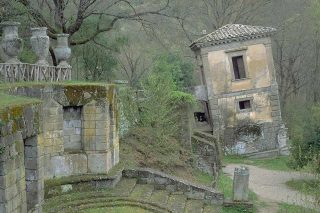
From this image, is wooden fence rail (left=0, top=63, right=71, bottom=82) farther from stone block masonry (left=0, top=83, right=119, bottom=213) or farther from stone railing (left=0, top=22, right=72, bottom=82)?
stone block masonry (left=0, top=83, right=119, bottom=213)

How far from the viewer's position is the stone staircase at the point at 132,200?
479 inches

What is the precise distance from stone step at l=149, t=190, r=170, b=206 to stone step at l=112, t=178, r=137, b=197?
684 millimetres

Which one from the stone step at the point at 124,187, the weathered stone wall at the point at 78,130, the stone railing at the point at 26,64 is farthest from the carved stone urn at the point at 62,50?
the stone step at the point at 124,187

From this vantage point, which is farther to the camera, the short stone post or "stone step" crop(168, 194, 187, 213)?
the short stone post

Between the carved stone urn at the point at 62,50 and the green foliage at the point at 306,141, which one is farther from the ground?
the carved stone urn at the point at 62,50

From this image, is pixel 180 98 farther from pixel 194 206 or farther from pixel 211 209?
pixel 194 206

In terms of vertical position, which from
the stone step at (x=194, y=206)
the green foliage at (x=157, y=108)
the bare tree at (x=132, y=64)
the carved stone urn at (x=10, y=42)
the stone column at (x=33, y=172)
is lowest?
the stone step at (x=194, y=206)

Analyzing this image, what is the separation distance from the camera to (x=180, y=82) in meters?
34.4

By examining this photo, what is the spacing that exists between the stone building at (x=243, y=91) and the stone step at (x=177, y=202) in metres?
14.0

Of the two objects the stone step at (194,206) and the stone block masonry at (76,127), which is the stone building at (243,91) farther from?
the stone block masonry at (76,127)

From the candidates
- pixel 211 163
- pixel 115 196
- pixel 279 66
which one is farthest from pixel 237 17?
pixel 115 196

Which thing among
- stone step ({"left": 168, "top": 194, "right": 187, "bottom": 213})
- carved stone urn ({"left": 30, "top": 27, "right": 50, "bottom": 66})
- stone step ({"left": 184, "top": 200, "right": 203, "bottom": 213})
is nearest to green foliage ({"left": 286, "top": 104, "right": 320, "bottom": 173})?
stone step ({"left": 184, "top": 200, "right": 203, "bottom": 213})

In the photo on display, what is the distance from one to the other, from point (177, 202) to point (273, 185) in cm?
776

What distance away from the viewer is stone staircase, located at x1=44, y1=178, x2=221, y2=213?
12.2 metres
